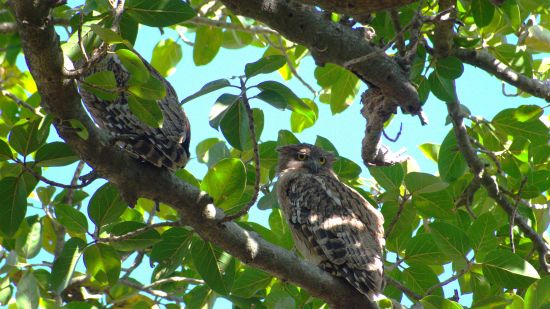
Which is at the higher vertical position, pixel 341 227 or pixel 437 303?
pixel 341 227

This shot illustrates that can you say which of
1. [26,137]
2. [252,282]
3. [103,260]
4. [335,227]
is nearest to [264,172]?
[335,227]

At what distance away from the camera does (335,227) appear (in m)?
4.80

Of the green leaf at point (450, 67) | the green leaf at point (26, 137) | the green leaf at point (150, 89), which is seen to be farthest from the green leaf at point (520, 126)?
the green leaf at point (26, 137)

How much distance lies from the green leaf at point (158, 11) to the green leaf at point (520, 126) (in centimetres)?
242

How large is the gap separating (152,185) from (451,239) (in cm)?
164

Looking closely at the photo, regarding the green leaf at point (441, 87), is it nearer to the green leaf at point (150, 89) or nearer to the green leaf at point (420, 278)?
the green leaf at point (420, 278)

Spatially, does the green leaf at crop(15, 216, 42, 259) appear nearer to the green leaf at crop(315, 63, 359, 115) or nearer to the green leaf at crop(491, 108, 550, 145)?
the green leaf at crop(315, 63, 359, 115)

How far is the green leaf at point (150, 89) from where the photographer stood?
9.06ft

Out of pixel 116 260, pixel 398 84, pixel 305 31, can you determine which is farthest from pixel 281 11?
pixel 116 260

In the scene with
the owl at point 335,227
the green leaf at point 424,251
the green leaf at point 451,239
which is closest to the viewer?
the green leaf at point 451,239

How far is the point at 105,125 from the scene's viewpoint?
410cm

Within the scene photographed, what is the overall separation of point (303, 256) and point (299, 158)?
1.55 meters

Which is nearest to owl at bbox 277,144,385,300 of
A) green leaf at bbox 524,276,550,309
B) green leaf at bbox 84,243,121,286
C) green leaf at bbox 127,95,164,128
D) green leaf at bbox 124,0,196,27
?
green leaf at bbox 524,276,550,309

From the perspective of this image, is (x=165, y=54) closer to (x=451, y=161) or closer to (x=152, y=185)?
(x=451, y=161)
